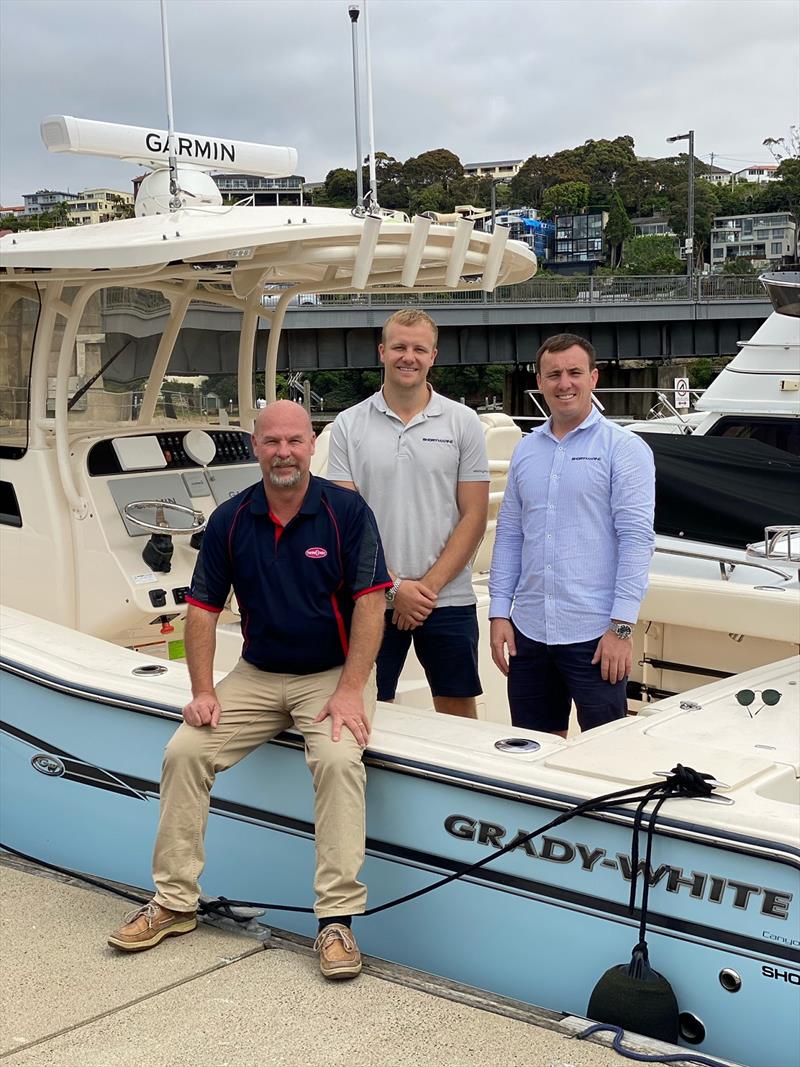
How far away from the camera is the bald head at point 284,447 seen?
3611mm

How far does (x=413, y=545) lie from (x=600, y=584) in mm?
635

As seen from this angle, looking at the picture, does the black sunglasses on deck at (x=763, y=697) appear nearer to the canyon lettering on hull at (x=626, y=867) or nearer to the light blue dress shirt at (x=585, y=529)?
the light blue dress shirt at (x=585, y=529)

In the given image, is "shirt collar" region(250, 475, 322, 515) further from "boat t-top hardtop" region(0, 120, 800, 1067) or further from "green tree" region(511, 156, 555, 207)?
"green tree" region(511, 156, 555, 207)

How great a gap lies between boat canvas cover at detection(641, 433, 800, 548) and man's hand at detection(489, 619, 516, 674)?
9.37ft

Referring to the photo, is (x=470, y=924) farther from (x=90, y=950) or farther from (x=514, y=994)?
(x=90, y=950)

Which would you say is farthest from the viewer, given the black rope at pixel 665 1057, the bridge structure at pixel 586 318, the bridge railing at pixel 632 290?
the bridge railing at pixel 632 290

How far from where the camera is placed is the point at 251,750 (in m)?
3.86

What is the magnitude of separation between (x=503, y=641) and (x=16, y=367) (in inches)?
111

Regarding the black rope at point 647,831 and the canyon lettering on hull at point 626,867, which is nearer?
the canyon lettering on hull at point 626,867

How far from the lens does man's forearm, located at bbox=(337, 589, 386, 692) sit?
3.67m

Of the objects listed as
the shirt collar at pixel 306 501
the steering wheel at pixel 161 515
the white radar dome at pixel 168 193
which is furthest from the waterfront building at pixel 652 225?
the shirt collar at pixel 306 501

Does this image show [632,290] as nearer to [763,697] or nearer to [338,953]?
[763,697]

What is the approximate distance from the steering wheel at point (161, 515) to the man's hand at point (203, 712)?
1.81 metres

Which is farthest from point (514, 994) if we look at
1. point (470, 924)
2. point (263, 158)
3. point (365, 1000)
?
point (263, 158)
